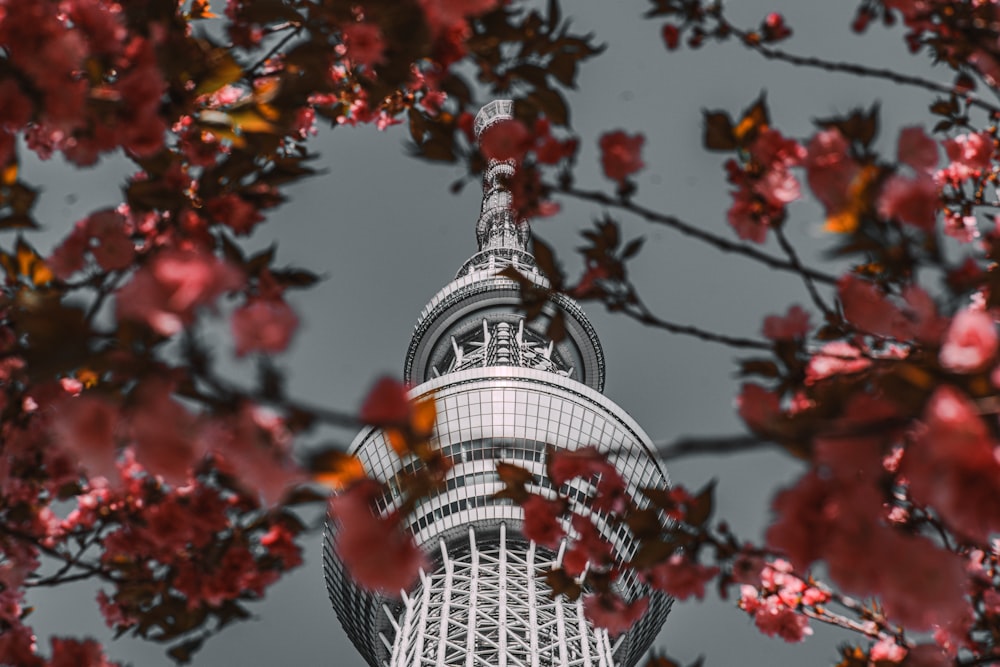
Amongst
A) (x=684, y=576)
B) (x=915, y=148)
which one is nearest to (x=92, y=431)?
(x=684, y=576)

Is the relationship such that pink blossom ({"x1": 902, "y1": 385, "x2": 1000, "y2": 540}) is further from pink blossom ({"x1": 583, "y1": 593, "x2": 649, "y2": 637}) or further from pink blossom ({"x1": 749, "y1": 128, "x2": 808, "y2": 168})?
pink blossom ({"x1": 583, "y1": 593, "x2": 649, "y2": 637})

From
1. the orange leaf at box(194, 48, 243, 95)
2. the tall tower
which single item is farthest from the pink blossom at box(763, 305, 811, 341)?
the tall tower

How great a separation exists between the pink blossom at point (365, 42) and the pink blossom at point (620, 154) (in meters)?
1.17

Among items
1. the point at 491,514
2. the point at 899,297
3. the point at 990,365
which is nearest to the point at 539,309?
the point at 899,297

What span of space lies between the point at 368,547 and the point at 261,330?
72 centimetres

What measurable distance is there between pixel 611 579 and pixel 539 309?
153 cm

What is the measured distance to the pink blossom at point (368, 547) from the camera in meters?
2.41

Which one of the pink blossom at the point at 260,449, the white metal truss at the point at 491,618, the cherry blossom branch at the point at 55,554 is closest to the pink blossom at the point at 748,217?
the pink blossom at the point at 260,449

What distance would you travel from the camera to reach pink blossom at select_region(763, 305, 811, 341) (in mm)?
3734

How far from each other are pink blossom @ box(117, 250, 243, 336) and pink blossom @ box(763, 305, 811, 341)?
8.25 feet

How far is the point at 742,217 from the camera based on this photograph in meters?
4.06

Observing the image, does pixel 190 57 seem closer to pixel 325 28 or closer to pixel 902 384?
pixel 325 28

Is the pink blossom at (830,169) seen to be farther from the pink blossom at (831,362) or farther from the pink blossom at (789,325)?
the pink blossom at (831,362)

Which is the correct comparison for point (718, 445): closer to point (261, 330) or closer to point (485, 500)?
point (261, 330)
